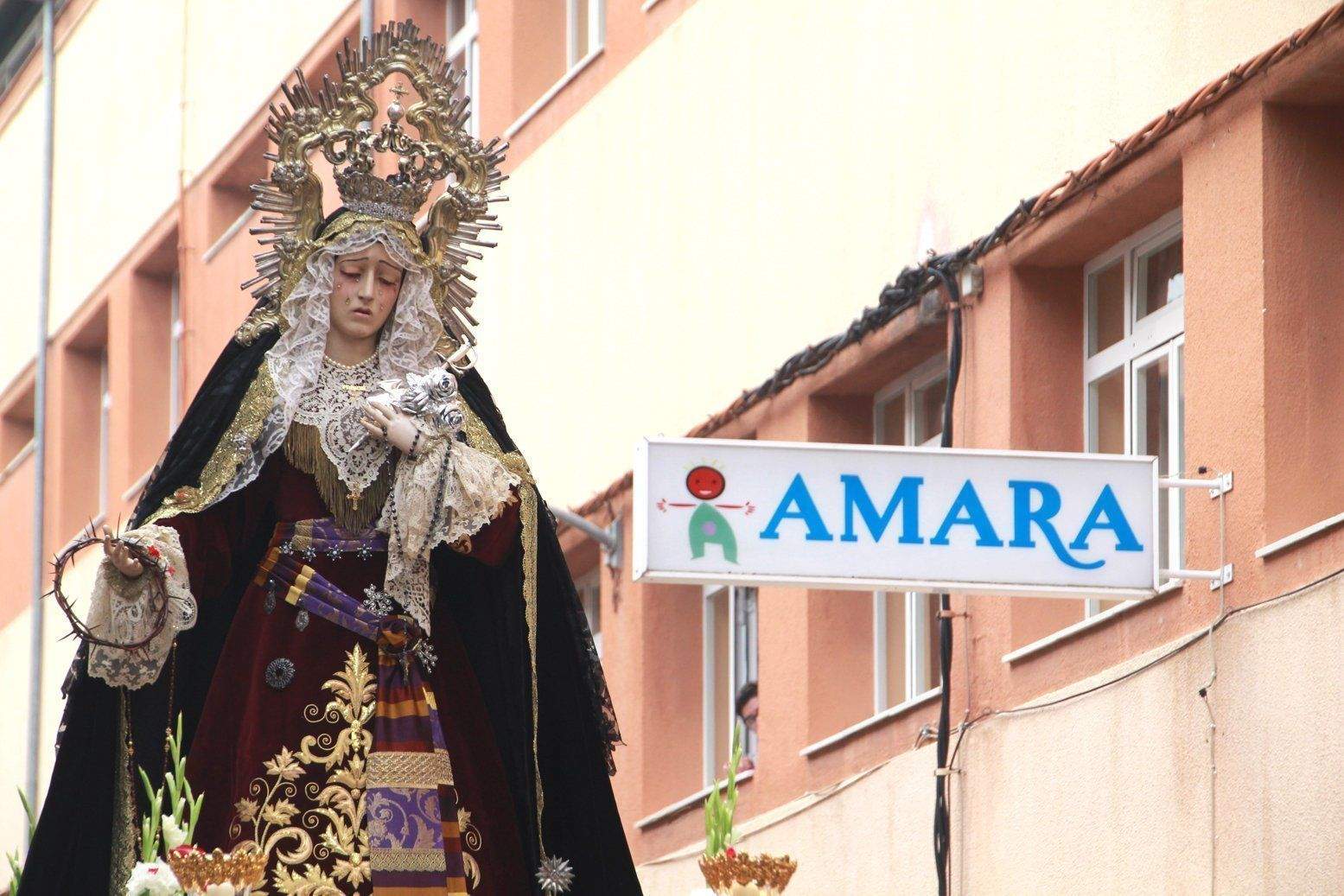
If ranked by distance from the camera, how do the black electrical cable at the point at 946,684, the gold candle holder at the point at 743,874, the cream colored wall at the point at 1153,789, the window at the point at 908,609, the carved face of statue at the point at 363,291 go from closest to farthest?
the gold candle holder at the point at 743,874 → the carved face of statue at the point at 363,291 → the cream colored wall at the point at 1153,789 → the black electrical cable at the point at 946,684 → the window at the point at 908,609

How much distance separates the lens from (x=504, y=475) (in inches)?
343

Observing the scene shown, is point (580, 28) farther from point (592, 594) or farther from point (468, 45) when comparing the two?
point (592, 594)

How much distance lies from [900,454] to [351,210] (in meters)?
2.13

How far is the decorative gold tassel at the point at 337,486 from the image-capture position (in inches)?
343

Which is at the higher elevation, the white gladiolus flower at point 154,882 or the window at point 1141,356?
the window at point 1141,356

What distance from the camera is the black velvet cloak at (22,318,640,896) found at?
8664 millimetres

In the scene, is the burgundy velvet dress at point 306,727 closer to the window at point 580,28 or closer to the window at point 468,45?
the window at point 580,28

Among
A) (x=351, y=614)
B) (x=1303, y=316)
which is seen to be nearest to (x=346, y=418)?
(x=351, y=614)

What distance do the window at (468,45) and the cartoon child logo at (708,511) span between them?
29.6 ft

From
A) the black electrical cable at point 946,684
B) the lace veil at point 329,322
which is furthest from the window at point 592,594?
the lace veil at point 329,322

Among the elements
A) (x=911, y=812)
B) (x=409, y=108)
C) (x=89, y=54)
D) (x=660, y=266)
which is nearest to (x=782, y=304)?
(x=660, y=266)

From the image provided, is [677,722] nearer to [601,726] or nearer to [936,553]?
[936,553]

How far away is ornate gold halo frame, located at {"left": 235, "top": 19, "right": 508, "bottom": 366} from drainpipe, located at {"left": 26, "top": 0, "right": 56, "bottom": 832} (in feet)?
52.2

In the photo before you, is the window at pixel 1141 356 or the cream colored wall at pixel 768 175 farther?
the cream colored wall at pixel 768 175
